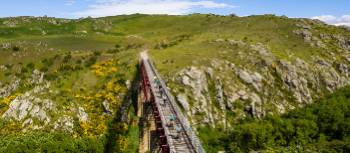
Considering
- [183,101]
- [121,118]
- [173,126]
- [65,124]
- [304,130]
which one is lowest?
[304,130]

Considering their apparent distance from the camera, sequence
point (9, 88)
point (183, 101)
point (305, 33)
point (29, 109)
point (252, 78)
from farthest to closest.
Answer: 1. point (305, 33)
2. point (252, 78)
3. point (9, 88)
4. point (183, 101)
5. point (29, 109)

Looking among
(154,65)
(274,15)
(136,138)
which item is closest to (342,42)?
(274,15)

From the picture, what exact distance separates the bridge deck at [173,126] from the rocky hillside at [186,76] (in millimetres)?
15216

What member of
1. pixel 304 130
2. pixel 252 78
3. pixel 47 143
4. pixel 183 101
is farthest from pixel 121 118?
pixel 304 130

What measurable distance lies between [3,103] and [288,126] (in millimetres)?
65238

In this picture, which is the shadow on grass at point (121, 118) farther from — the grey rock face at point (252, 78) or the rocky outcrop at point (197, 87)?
the grey rock face at point (252, 78)

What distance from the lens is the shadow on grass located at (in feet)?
308

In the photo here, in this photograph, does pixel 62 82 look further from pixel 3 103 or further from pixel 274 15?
pixel 274 15

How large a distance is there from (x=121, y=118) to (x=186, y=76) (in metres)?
21.1

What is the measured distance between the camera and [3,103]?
106 m

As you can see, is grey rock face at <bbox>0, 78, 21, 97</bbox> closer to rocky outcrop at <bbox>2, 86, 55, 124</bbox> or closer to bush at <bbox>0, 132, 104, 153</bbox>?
rocky outcrop at <bbox>2, 86, 55, 124</bbox>

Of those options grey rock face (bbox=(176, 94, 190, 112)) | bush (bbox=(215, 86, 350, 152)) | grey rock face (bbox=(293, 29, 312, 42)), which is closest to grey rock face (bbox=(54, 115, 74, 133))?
grey rock face (bbox=(176, 94, 190, 112))

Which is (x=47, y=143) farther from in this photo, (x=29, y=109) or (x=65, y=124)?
(x=29, y=109)

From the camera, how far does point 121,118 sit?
101750 millimetres
